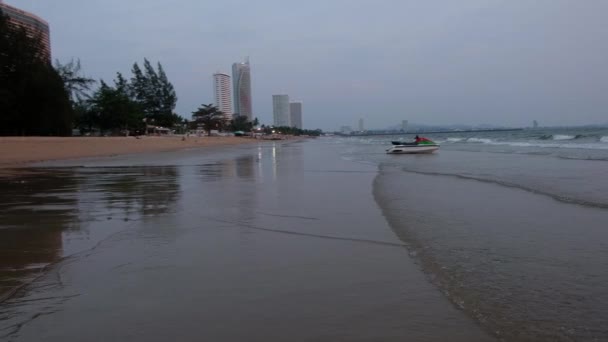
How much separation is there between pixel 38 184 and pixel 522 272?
1504 centimetres

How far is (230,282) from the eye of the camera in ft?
15.7

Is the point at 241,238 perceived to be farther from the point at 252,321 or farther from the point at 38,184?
the point at 38,184

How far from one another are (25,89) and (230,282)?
1828 inches

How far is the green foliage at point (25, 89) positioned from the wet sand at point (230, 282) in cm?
3962

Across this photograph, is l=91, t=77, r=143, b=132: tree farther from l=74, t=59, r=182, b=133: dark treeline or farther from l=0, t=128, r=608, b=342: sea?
l=0, t=128, r=608, b=342: sea

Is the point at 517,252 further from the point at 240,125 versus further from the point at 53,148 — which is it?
the point at 240,125

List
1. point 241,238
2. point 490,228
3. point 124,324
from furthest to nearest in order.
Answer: point 490,228 → point 241,238 → point 124,324

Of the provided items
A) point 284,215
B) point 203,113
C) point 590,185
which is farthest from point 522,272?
point 203,113

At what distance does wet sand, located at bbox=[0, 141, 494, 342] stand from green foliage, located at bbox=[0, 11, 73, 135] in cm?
3962

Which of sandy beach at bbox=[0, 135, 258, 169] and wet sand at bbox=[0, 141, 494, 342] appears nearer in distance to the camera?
wet sand at bbox=[0, 141, 494, 342]

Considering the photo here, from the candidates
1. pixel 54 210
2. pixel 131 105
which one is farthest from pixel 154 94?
pixel 54 210

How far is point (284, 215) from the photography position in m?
8.88

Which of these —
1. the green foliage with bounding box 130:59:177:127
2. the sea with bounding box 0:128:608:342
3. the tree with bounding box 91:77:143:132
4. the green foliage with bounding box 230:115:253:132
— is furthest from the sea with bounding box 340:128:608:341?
the green foliage with bounding box 230:115:253:132

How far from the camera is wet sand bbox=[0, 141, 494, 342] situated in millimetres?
3633
